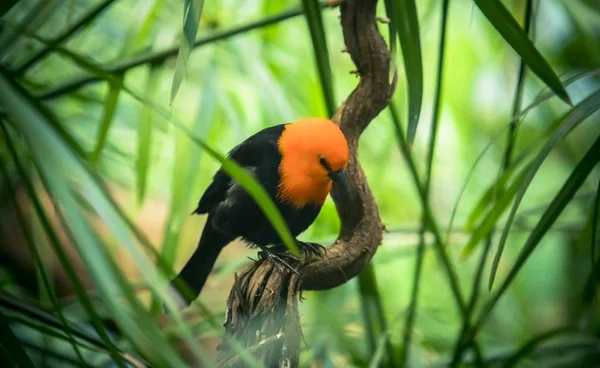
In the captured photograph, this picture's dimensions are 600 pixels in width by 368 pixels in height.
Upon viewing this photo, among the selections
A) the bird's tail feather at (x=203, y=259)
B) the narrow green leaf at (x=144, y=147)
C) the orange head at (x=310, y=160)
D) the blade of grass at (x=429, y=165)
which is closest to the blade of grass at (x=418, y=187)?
the blade of grass at (x=429, y=165)

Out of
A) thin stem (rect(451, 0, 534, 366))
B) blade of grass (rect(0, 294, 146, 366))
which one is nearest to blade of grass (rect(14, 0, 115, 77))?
blade of grass (rect(0, 294, 146, 366))

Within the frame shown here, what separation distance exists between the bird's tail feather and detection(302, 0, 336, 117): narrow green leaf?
0.18 metres

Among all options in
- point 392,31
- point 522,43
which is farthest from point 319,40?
point 522,43

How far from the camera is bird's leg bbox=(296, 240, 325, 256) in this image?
0.66 m

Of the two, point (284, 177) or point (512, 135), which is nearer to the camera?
Answer: point (284, 177)

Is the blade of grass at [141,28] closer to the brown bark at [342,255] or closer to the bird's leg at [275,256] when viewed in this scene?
the brown bark at [342,255]

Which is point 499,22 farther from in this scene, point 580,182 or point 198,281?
point 198,281

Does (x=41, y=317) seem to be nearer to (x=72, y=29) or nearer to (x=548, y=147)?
(x=72, y=29)

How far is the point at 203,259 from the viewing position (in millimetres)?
692

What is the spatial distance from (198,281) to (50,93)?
0.48 metres

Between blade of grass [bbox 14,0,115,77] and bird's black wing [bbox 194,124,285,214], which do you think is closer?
bird's black wing [bbox 194,124,285,214]

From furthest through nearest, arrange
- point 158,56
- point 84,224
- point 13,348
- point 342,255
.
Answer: point 158,56
point 342,255
point 13,348
point 84,224

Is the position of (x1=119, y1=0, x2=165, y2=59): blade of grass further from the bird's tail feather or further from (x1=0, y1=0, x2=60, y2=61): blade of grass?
the bird's tail feather

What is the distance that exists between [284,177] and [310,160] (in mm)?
35
